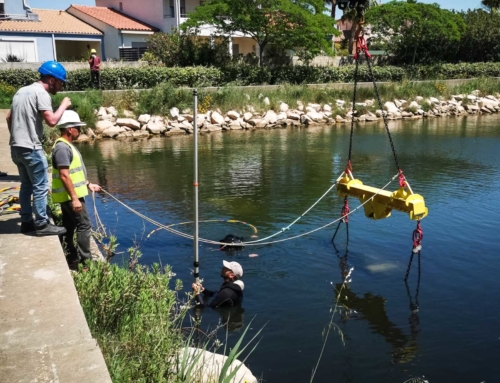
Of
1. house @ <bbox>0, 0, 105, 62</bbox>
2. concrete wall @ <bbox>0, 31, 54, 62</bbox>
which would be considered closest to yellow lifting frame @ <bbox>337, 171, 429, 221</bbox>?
house @ <bbox>0, 0, 105, 62</bbox>

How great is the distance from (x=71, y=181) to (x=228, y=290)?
2684mm

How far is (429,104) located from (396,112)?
319 centimetres

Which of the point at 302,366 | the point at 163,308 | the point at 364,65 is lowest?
the point at 302,366

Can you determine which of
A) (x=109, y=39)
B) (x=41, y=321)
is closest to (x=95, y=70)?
(x=109, y=39)

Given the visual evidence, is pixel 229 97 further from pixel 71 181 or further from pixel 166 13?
pixel 71 181

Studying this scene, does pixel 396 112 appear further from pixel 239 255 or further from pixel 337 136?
pixel 239 255

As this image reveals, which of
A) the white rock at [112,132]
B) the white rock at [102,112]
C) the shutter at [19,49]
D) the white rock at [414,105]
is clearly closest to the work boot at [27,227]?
the white rock at [112,132]

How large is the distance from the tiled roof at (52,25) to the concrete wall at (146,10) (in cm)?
404

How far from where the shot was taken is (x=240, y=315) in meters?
7.79

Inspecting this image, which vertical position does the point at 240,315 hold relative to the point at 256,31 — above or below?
below

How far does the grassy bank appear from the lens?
26.1 meters

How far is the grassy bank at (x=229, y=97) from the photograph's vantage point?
26.1m

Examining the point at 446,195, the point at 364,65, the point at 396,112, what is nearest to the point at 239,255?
the point at 446,195

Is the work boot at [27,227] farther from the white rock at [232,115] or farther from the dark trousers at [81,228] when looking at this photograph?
the white rock at [232,115]
